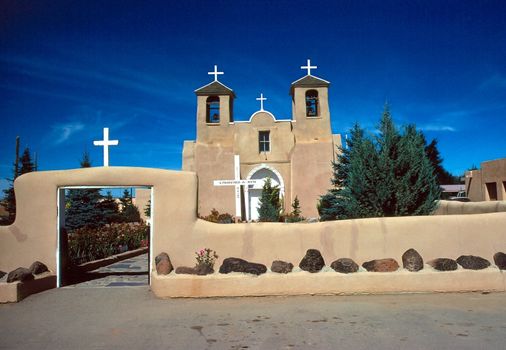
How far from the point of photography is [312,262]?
850 cm

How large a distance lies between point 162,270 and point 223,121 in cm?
1830

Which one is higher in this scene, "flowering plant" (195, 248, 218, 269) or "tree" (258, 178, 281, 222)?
"tree" (258, 178, 281, 222)

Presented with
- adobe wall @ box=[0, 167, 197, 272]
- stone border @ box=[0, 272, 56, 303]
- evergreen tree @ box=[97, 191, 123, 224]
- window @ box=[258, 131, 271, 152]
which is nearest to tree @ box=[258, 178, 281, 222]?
window @ box=[258, 131, 271, 152]

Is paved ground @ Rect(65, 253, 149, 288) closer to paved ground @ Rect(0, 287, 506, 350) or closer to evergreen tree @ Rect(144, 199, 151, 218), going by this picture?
paved ground @ Rect(0, 287, 506, 350)

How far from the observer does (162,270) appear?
8.49 m

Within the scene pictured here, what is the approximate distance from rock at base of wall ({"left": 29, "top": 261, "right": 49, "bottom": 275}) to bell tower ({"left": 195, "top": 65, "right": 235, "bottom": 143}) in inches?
677

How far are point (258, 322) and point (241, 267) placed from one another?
1.93m

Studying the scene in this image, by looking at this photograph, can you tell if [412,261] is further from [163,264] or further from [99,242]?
[99,242]

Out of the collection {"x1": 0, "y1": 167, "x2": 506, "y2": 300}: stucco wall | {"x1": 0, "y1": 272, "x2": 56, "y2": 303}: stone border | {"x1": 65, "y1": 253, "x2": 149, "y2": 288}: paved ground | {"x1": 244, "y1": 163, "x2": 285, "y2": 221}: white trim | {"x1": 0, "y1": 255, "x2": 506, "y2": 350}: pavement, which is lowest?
{"x1": 0, "y1": 255, "x2": 506, "y2": 350}: pavement

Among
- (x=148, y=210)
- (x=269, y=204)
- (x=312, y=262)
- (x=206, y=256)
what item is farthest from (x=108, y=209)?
(x=312, y=262)

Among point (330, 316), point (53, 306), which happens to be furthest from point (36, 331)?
point (330, 316)

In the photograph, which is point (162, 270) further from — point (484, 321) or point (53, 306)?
point (484, 321)

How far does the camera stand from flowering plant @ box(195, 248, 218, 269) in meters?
8.86

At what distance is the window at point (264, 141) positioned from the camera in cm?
2586
